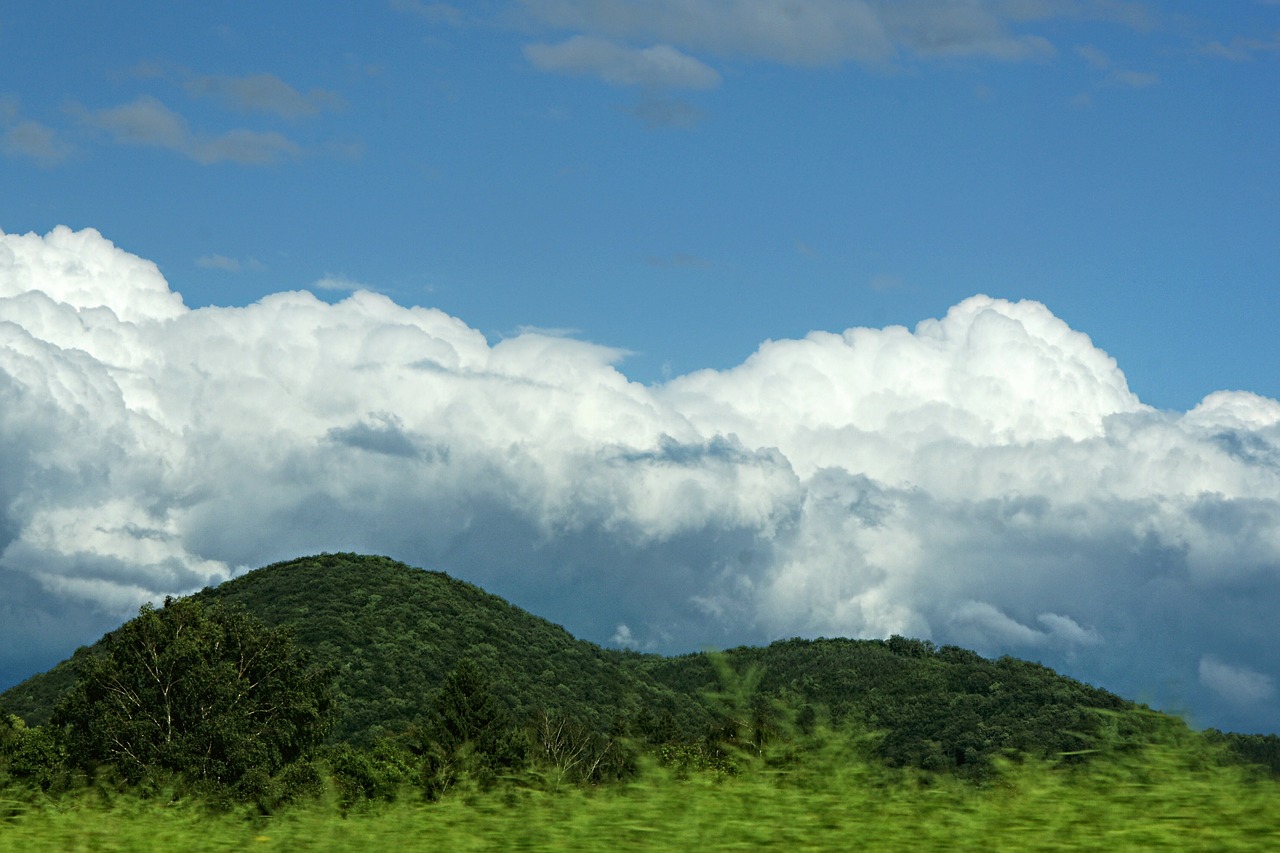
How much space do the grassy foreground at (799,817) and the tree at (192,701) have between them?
35.0 meters

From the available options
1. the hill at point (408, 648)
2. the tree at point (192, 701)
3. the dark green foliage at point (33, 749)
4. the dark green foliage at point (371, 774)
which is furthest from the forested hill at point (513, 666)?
the dark green foliage at point (371, 774)

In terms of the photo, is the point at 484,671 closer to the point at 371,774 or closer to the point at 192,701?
the point at 192,701

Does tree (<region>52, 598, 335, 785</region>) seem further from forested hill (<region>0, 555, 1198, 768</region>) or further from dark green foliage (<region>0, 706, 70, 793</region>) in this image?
forested hill (<region>0, 555, 1198, 768</region>)

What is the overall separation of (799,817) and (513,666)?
374 ft

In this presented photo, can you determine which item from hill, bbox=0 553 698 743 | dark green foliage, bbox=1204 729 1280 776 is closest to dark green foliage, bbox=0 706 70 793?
hill, bbox=0 553 698 743

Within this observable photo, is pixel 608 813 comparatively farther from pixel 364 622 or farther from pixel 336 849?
pixel 364 622

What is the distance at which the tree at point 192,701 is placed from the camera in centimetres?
4500

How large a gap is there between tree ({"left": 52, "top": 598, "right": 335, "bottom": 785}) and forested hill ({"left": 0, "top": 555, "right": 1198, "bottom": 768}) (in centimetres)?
2203

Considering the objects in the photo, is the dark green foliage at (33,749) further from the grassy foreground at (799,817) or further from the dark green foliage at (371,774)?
the grassy foreground at (799,817)

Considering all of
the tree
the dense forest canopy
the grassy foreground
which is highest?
the dense forest canopy

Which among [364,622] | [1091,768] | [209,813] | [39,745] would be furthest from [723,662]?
[364,622]

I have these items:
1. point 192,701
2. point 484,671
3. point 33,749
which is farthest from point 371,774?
point 484,671

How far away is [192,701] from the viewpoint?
153 ft

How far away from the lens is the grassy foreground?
7.93 meters
